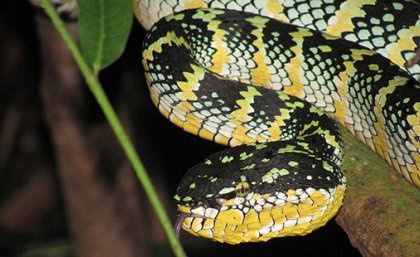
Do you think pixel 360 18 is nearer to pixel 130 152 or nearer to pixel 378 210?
pixel 378 210

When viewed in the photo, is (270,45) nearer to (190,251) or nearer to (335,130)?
(335,130)

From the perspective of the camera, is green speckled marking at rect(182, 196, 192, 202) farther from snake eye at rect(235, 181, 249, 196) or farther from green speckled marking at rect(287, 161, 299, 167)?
green speckled marking at rect(287, 161, 299, 167)

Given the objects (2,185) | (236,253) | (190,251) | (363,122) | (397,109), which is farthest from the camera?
(2,185)

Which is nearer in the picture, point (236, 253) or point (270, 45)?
point (270, 45)

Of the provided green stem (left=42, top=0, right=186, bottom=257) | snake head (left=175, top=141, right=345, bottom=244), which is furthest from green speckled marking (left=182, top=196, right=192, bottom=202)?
green stem (left=42, top=0, right=186, bottom=257)

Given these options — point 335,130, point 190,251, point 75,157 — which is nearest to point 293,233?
point 335,130

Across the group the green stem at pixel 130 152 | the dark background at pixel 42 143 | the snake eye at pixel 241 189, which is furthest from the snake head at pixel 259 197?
the dark background at pixel 42 143
